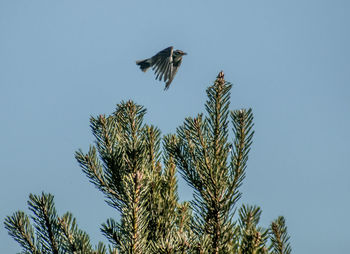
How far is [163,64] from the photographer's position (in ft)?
26.9

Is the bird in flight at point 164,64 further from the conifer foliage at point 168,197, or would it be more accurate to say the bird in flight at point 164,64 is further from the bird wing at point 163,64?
the conifer foliage at point 168,197

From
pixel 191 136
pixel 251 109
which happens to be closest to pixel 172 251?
pixel 191 136

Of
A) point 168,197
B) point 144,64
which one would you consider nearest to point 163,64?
point 144,64

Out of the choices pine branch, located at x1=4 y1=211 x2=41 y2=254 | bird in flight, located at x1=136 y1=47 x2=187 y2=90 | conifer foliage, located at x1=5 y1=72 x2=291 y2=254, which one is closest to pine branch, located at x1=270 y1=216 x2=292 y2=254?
conifer foliage, located at x1=5 y1=72 x2=291 y2=254

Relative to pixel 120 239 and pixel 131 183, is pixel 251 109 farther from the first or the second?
pixel 120 239

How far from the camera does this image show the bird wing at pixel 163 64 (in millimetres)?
8172

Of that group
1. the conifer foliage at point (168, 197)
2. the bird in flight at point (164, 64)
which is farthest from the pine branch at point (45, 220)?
the bird in flight at point (164, 64)

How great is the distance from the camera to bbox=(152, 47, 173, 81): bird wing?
26.8 feet

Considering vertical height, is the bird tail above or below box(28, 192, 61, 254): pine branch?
above

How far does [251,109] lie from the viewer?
123 inches

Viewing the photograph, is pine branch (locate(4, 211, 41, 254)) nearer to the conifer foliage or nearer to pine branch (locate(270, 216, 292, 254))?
the conifer foliage

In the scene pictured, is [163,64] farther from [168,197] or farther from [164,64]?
[168,197]

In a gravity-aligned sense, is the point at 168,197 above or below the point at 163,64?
below

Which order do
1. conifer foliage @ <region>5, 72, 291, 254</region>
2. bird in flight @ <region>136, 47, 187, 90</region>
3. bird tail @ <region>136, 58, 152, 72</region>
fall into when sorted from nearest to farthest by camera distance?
conifer foliage @ <region>5, 72, 291, 254</region> → bird in flight @ <region>136, 47, 187, 90</region> → bird tail @ <region>136, 58, 152, 72</region>
